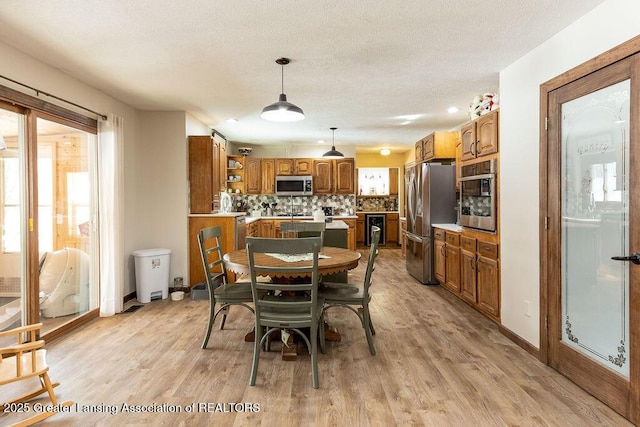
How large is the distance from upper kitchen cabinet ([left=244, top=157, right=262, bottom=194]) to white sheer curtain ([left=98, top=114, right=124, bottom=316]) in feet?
12.3

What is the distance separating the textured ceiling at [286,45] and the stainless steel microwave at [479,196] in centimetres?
91

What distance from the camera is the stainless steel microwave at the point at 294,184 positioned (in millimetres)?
7645

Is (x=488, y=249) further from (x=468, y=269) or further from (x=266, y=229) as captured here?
(x=266, y=229)

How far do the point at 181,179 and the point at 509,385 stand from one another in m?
4.31

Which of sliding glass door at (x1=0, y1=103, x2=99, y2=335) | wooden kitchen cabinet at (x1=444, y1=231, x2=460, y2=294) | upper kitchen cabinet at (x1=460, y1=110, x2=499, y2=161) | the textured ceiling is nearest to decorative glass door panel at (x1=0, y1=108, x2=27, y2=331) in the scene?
sliding glass door at (x1=0, y1=103, x2=99, y2=335)

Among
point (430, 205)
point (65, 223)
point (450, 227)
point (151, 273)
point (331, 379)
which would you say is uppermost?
point (430, 205)

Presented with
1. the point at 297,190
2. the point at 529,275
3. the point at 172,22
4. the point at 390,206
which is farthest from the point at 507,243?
the point at 390,206

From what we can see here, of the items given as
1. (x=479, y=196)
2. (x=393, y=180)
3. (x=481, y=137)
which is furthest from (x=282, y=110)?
(x=393, y=180)

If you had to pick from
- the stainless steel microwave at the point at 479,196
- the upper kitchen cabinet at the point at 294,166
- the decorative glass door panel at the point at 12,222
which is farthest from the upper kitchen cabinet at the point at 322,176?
the decorative glass door panel at the point at 12,222

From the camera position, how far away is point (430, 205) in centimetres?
503

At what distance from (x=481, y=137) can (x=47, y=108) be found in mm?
4140

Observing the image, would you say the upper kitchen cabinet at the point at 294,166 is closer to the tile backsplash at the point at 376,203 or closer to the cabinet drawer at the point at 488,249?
the tile backsplash at the point at 376,203

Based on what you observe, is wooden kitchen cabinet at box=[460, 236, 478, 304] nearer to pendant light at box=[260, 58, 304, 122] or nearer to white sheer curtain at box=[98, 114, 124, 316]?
pendant light at box=[260, 58, 304, 122]

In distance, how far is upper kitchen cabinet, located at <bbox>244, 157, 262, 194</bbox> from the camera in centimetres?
766
